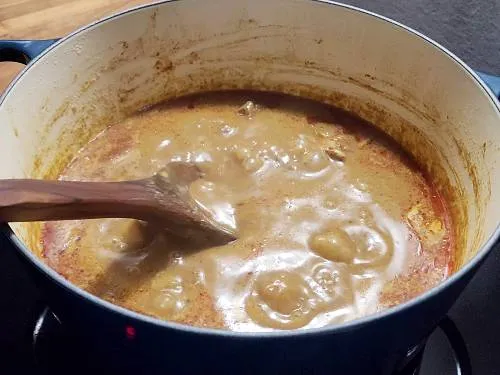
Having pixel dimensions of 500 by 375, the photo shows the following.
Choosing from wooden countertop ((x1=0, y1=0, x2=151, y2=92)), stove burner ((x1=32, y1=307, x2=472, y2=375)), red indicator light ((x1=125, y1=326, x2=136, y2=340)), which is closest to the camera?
red indicator light ((x1=125, y1=326, x2=136, y2=340))

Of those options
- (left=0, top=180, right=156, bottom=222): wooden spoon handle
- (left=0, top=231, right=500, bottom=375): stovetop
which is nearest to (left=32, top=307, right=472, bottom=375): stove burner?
A: (left=0, top=231, right=500, bottom=375): stovetop

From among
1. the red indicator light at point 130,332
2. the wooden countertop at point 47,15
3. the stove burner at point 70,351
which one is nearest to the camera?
the red indicator light at point 130,332

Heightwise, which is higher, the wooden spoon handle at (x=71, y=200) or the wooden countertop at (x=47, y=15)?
the wooden countertop at (x=47, y=15)

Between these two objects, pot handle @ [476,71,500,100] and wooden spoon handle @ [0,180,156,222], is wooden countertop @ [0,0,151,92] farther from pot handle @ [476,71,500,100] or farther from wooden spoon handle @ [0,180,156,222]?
pot handle @ [476,71,500,100]

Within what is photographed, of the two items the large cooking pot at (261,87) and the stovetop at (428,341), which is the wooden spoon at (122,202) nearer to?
the large cooking pot at (261,87)

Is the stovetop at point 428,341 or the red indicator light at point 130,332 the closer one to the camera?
the red indicator light at point 130,332

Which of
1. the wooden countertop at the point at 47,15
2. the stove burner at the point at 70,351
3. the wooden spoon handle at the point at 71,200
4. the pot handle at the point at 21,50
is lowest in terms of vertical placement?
the stove burner at the point at 70,351

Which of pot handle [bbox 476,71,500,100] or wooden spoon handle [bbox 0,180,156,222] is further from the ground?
pot handle [bbox 476,71,500,100]

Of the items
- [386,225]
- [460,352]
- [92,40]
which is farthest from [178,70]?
[460,352]

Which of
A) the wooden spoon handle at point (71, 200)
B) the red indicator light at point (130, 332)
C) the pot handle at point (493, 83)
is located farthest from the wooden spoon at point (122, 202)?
the pot handle at point (493, 83)
